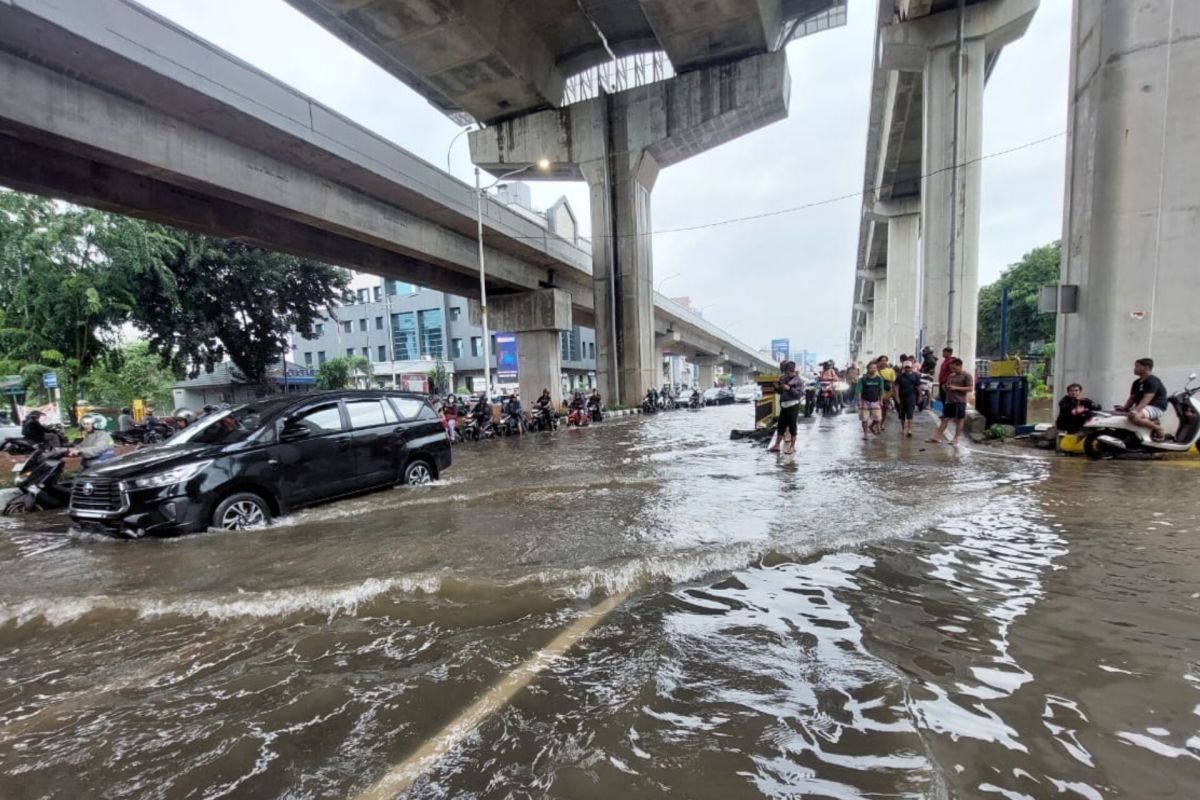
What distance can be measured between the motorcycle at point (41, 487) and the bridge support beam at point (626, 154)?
70.1 ft

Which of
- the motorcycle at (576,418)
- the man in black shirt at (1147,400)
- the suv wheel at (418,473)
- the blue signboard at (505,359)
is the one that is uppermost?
the blue signboard at (505,359)

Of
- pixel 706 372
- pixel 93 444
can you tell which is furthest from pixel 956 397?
pixel 706 372

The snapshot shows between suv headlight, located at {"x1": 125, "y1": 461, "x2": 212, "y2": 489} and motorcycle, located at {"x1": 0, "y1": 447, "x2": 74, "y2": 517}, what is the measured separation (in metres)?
3.83

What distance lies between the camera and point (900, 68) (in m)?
19.6

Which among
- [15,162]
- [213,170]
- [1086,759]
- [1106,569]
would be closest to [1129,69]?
[1106,569]

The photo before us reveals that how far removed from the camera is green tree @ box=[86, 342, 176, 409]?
2112cm

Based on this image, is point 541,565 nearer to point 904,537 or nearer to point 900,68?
point 904,537

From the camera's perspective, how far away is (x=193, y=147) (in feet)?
37.5

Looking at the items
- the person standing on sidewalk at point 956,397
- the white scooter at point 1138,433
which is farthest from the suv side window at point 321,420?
the white scooter at point 1138,433

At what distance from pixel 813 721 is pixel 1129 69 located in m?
11.8

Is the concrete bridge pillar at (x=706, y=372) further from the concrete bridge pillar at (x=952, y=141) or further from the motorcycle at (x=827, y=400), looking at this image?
the concrete bridge pillar at (x=952, y=141)

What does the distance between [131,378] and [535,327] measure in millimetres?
17918

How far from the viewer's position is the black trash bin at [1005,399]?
452 inches

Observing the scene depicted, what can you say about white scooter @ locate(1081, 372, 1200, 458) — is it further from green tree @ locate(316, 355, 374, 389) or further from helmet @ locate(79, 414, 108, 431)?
green tree @ locate(316, 355, 374, 389)
